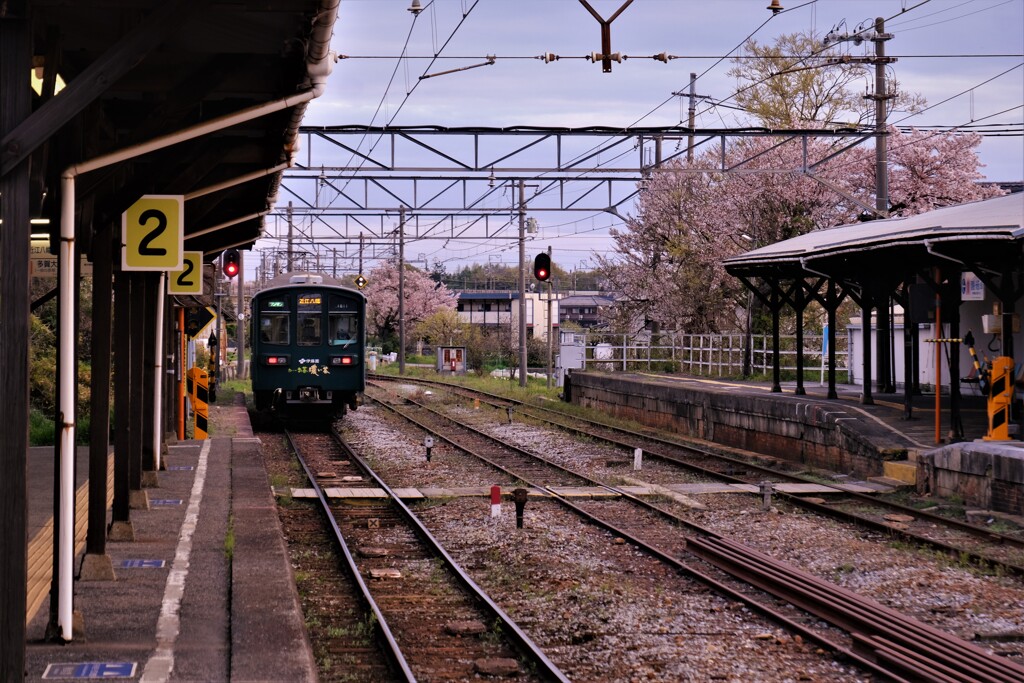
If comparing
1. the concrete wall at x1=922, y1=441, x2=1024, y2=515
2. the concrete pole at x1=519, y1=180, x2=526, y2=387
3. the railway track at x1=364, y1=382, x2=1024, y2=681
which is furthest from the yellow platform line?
the concrete pole at x1=519, y1=180, x2=526, y2=387

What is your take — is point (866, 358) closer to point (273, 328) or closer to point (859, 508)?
point (859, 508)

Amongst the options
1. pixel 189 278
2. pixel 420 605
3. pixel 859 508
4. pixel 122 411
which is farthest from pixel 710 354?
pixel 122 411

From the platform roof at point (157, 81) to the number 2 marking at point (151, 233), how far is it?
0.63 ft

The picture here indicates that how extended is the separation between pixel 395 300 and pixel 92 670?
212 ft

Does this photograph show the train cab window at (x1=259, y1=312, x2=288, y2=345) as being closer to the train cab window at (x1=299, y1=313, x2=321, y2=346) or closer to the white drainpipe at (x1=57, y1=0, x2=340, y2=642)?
the train cab window at (x1=299, y1=313, x2=321, y2=346)

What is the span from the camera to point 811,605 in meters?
7.48

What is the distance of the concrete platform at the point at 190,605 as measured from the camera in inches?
217

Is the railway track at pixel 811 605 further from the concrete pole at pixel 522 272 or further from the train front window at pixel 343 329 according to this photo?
the concrete pole at pixel 522 272

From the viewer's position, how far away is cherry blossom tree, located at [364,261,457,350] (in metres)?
69.5

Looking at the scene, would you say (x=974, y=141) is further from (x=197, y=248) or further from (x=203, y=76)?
(x=203, y=76)

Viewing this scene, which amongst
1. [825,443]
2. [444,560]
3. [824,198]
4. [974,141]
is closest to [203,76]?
[444,560]

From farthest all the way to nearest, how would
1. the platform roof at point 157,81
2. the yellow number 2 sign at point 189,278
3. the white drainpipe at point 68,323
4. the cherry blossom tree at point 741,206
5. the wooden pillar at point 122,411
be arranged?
the cherry blossom tree at point 741,206 → the yellow number 2 sign at point 189,278 → the wooden pillar at point 122,411 → the white drainpipe at point 68,323 → the platform roof at point 157,81

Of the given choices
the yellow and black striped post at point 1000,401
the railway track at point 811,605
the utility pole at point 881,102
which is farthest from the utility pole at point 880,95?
the railway track at point 811,605

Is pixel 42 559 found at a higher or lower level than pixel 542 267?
lower
